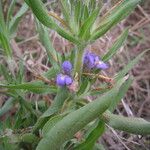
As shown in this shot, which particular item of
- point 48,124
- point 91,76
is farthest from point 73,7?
point 48,124

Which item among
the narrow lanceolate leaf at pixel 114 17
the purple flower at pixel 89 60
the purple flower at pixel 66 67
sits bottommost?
the purple flower at pixel 89 60

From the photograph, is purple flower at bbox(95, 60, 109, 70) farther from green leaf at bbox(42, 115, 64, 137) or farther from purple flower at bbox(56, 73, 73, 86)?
green leaf at bbox(42, 115, 64, 137)

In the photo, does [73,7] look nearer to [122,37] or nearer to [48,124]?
[122,37]

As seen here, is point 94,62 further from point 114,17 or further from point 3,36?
point 3,36

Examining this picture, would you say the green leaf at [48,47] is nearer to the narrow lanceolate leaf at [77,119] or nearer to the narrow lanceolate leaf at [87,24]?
the narrow lanceolate leaf at [87,24]

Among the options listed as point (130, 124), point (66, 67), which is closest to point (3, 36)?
point (66, 67)

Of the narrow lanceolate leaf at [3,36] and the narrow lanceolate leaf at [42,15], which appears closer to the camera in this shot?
the narrow lanceolate leaf at [42,15]

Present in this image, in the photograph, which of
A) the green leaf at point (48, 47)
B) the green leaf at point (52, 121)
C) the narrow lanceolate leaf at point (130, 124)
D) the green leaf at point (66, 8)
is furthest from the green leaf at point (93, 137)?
Result: the green leaf at point (66, 8)
